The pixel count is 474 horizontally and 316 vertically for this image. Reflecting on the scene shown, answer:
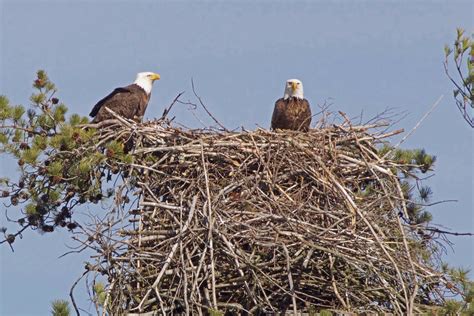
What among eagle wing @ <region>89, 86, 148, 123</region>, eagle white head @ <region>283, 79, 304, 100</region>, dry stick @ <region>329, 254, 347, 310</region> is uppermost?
eagle white head @ <region>283, 79, 304, 100</region>

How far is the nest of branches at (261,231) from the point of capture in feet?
24.9

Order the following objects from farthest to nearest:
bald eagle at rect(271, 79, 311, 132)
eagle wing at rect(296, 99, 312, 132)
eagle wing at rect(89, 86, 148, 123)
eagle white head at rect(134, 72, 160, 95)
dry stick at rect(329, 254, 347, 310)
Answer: eagle white head at rect(134, 72, 160, 95) → bald eagle at rect(271, 79, 311, 132) → eagle wing at rect(296, 99, 312, 132) → eagle wing at rect(89, 86, 148, 123) → dry stick at rect(329, 254, 347, 310)

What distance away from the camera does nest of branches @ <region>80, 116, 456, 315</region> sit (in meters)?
7.60

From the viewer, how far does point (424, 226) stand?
27.4 feet

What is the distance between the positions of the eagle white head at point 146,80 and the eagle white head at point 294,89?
52.6 inches

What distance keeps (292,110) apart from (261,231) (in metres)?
2.36

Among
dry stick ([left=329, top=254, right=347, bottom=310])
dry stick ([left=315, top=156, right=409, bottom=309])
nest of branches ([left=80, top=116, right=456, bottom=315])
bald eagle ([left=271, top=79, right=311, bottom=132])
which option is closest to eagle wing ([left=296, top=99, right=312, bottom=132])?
bald eagle ([left=271, top=79, right=311, bottom=132])

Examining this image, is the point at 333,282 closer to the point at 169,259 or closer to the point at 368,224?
the point at 368,224

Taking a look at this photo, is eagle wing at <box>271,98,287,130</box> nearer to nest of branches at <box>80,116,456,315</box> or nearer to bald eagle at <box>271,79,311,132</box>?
bald eagle at <box>271,79,311,132</box>

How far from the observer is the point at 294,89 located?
10.1m

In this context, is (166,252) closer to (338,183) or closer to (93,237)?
(93,237)

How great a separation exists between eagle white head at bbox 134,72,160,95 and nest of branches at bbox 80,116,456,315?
1.67m

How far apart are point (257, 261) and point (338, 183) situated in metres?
0.93

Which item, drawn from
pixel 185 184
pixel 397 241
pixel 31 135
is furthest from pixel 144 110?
pixel 397 241
